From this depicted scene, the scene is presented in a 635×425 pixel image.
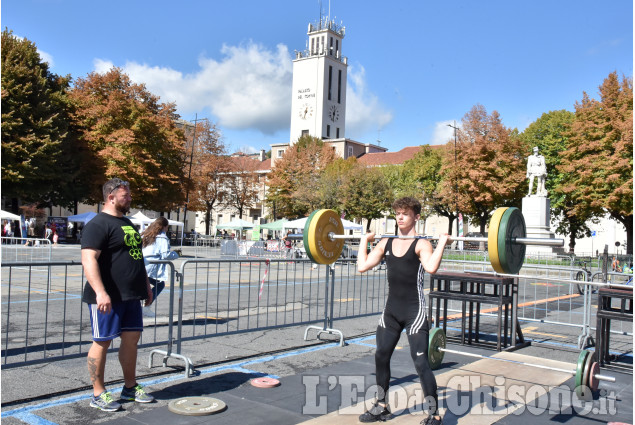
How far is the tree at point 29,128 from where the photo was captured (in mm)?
34812

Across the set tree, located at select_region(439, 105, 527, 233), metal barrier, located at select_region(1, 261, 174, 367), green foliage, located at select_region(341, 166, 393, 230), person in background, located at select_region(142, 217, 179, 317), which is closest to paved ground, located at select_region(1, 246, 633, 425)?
metal barrier, located at select_region(1, 261, 174, 367)

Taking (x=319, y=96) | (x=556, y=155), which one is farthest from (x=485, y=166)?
(x=319, y=96)

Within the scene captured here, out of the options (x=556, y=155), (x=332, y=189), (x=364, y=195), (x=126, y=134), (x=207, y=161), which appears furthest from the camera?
(x=207, y=161)

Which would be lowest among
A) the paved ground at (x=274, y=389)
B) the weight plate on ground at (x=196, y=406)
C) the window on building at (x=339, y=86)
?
the paved ground at (x=274, y=389)

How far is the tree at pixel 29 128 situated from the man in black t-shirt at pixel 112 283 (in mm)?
34347

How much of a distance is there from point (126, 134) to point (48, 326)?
113 ft

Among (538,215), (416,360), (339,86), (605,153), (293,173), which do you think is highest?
(339,86)

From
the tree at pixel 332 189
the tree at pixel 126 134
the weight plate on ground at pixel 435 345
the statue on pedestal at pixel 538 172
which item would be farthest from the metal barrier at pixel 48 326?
the tree at pixel 332 189

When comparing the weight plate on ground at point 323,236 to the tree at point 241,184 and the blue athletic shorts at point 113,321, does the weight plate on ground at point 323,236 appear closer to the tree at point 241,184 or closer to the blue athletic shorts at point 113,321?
the blue athletic shorts at point 113,321

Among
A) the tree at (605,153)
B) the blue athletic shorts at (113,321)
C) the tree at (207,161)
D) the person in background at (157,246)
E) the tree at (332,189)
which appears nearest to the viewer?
the blue athletic shorts at (113,321)

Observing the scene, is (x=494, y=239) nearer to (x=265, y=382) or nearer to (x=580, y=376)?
(x=580, y=376)

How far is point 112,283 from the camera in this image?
15.1 feet

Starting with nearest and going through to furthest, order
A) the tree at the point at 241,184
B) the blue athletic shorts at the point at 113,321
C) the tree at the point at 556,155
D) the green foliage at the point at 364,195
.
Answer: the blue athletic shorts at the point at 113,321 → the tree at the point at 556,155 → the green foliage at the point at 364,195 → the tree at the point at 241,184

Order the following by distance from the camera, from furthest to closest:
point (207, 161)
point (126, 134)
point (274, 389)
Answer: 1. point (207, 161)
2. point (126, 134)
3. point (274, 389)
